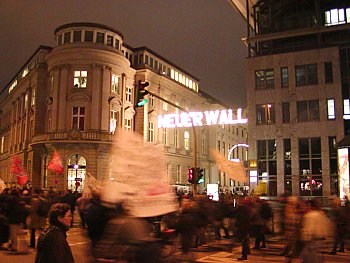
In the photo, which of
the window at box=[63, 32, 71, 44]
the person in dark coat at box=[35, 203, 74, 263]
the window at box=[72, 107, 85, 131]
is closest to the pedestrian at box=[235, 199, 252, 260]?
the person in dark coat at box=[35, 203, 74, 263]

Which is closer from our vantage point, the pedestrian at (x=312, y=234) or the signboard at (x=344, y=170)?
the pedestrian at (x=312, y=234)

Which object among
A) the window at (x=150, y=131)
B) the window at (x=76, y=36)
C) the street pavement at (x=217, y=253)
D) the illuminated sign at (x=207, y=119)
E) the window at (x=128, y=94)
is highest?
the window at (x=76, y=36)

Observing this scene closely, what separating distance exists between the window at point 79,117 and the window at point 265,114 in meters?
20.0

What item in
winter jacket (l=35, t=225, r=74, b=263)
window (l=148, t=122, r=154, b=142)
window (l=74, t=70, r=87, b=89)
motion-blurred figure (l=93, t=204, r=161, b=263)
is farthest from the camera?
window (l=148, t=122, r=154, b=142)

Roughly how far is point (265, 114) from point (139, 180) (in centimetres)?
3266

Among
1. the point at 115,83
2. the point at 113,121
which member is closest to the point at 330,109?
the point at 113,121

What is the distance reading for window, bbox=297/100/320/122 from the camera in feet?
116

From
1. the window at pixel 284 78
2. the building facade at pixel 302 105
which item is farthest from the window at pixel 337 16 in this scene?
the window at pixel 284 78

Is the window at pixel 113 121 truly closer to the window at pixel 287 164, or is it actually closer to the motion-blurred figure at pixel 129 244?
the window at pixel 287 164

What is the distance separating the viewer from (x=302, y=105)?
35.8 meters

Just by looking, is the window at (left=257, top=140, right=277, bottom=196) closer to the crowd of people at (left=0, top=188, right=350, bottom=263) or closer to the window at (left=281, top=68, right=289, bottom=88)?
the window at (left=281, top=68, right=289, bottom=88)

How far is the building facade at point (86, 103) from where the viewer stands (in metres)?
46.1

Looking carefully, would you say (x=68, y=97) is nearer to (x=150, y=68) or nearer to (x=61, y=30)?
(x=61, y=30)

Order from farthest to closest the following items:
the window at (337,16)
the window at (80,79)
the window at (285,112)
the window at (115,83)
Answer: the window at (115,83) → the window at (80,79) → the window at (337,16) → the window at (285,112)
